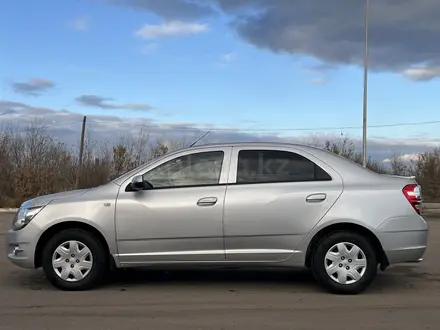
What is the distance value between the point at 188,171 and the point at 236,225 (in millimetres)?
905

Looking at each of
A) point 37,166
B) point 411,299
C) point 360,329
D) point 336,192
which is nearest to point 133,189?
point 336,192

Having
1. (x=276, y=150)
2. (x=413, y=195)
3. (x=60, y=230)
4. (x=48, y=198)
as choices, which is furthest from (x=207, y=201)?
(x=413, y=195)

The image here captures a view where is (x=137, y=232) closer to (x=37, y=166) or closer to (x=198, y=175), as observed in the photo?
(x=198, y=175)

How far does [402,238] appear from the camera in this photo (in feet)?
22.2

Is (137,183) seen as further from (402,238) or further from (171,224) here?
(402,238)

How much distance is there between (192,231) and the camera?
677 cm

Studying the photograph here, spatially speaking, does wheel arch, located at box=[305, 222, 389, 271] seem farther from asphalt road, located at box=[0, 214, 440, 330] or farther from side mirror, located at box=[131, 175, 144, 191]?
side mirror, located at box=[131, 175, 144, 191]

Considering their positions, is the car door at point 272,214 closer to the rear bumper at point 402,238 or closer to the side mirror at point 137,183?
the rear bumper at point 402,238

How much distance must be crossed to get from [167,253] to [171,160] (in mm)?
1138

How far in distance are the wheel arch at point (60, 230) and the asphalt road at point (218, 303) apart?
46cm

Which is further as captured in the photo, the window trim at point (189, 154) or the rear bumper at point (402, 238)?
the window trim at point (189, 154)

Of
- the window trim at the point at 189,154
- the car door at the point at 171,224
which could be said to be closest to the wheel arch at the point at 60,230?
the car door at the point at 171,224

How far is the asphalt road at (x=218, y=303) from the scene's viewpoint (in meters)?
5.54

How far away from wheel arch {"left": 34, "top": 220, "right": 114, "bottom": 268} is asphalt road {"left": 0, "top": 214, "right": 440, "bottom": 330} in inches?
18.1
